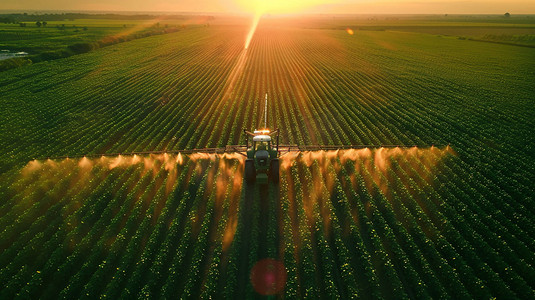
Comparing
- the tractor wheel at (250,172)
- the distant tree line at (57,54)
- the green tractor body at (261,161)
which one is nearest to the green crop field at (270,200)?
the tractor wheel at (250,172)

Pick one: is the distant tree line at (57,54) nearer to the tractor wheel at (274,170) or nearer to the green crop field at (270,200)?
the green crop field at (270,200)

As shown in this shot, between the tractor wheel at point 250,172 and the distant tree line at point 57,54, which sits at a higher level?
the distant tree line at point 57,54

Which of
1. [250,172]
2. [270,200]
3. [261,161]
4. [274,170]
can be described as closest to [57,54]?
[250,172]

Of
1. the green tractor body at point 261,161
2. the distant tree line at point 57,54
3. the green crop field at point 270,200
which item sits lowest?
the green crop field at point 270,200

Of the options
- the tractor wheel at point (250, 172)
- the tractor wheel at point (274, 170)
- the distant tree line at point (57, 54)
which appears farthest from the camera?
the distant tree line at point (57, 54)

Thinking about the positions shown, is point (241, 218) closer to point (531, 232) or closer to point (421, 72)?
point (531, 232)

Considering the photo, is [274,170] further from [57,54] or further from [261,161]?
[57,54]
